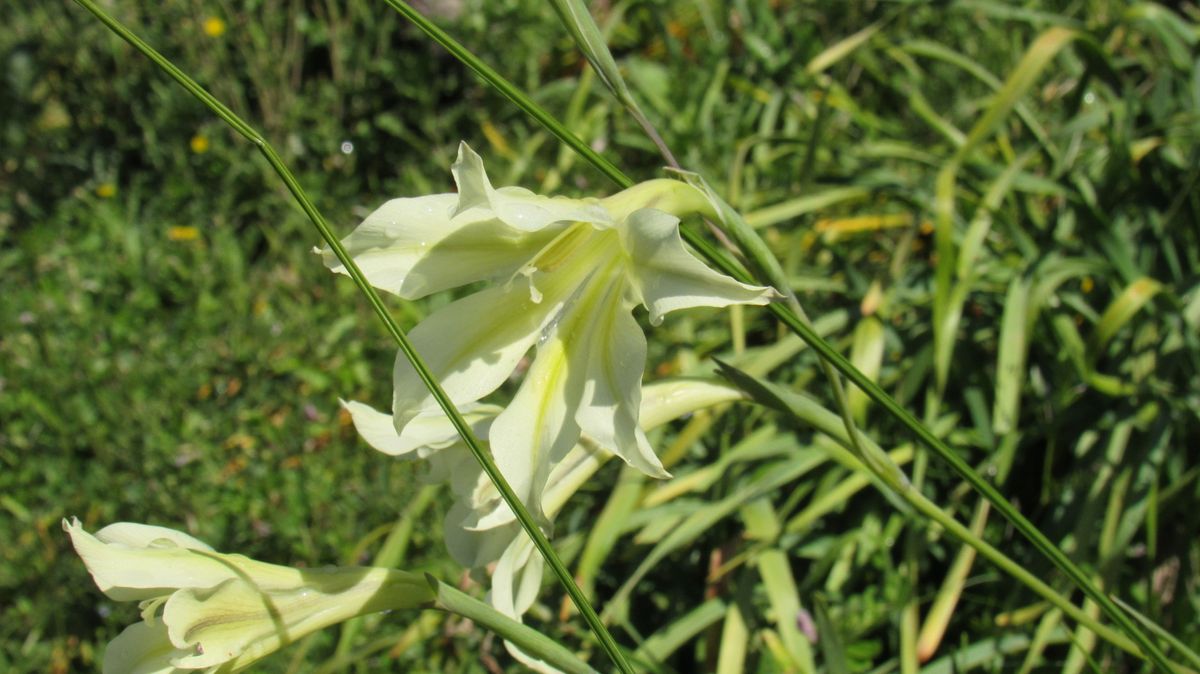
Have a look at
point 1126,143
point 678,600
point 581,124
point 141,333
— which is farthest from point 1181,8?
point 141,333

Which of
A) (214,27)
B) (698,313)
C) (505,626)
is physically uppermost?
(214,27)

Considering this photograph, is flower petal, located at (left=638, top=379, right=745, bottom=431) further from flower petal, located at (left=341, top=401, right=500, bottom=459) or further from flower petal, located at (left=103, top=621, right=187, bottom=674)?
flower petal, located at (left=103, top=621, right=187, bottom=674)

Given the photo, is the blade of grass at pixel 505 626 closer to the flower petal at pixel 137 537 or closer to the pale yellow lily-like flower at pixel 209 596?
the pale yellow lily-like flower at pixel 209 596

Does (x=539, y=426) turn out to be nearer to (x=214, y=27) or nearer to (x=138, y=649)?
(x=138, y=649)

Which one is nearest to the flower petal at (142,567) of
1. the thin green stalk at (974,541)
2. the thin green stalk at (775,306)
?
the thin green stalk at (775,306)

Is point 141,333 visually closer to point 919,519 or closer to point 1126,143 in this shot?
point 919,519

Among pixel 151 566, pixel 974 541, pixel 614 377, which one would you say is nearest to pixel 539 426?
pixel 614 377
